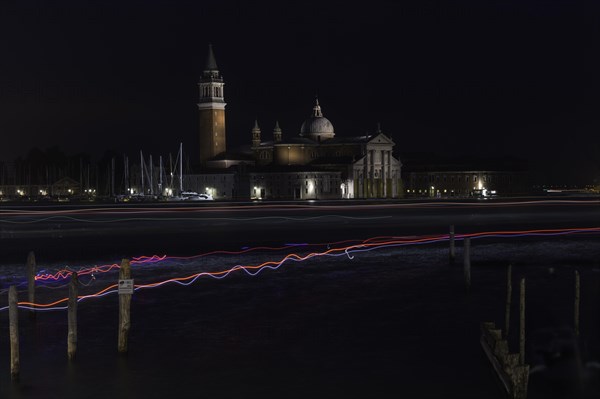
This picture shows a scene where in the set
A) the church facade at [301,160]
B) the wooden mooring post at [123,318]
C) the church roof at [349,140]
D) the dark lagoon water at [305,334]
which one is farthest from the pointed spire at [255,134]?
the wooden mooring post at [123,318]

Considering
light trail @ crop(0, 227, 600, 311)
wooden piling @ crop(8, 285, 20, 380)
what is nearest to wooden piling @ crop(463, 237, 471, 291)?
light trail @ crop(0, 227, 600, 311)

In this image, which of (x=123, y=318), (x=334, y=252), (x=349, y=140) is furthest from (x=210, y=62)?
(x=123, y=318)

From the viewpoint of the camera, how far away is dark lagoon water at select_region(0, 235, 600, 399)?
50.4 feet

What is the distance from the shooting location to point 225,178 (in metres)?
153

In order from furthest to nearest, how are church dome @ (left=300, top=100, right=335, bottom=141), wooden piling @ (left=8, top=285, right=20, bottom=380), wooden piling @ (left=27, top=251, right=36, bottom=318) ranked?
church dome @ (left=300, top=100, right=335, bottom=141)
wooden piling @ (left=27, top=251, right=36, bottom=318)
wooden piling @ (left=8, top=285, right=20, bottom=380)

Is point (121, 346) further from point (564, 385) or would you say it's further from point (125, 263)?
point (564, 385)

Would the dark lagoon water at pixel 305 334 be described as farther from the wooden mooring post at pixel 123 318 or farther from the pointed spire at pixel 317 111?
the pointed spire at pixel 317 111

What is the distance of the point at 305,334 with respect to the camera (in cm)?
1945

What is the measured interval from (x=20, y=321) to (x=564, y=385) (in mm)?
13326

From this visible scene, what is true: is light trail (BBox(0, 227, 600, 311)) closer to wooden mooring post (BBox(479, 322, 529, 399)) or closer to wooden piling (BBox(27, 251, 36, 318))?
wooden piling (BBox(27, 251, 36, 318))

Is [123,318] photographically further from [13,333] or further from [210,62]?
[210,62]

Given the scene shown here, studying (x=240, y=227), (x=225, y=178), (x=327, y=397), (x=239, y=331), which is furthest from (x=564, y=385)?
(x=225, y=178)

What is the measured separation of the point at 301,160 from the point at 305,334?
13769cm

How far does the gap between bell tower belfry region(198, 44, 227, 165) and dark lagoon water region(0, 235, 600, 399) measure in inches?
5020
